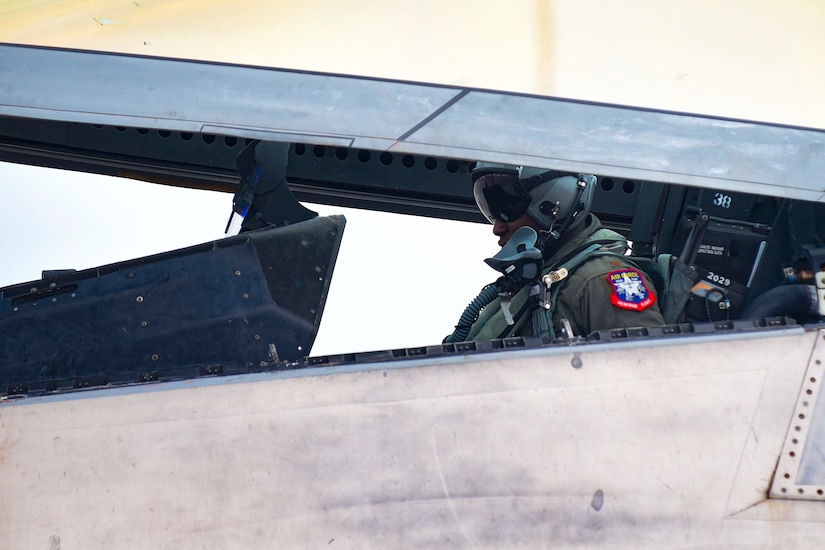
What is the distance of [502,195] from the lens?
3084 millimetres

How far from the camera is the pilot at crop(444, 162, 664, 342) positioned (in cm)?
269

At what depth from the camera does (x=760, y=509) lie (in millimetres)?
2004

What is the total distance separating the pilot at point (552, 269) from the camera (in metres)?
2.69

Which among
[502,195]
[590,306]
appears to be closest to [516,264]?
[590,306]

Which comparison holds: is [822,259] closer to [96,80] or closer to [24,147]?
[96,80]

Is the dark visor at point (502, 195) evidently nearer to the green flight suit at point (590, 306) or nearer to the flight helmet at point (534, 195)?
the flight helmet at point (534, 195)

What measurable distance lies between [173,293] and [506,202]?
3.82 feet

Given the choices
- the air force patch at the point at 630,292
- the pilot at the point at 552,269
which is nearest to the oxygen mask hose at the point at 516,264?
the pilot at the point at 552,269

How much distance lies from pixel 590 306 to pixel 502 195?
527mm

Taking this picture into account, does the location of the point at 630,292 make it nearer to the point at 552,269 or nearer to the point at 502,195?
the point at 552,269

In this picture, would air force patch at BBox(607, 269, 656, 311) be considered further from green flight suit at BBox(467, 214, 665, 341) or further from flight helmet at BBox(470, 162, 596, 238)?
flight helmet at BBox(470, 162, 596, 238)

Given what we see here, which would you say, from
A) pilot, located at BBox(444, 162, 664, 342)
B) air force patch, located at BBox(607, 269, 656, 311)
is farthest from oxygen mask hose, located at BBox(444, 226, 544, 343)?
air force patch, located at BBox(607, 269, 656, 311)

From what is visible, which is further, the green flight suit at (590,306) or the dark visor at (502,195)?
the dark visor at (502,195)

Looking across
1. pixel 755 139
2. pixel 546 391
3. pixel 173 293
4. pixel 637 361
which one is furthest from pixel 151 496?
pixel 755 139
